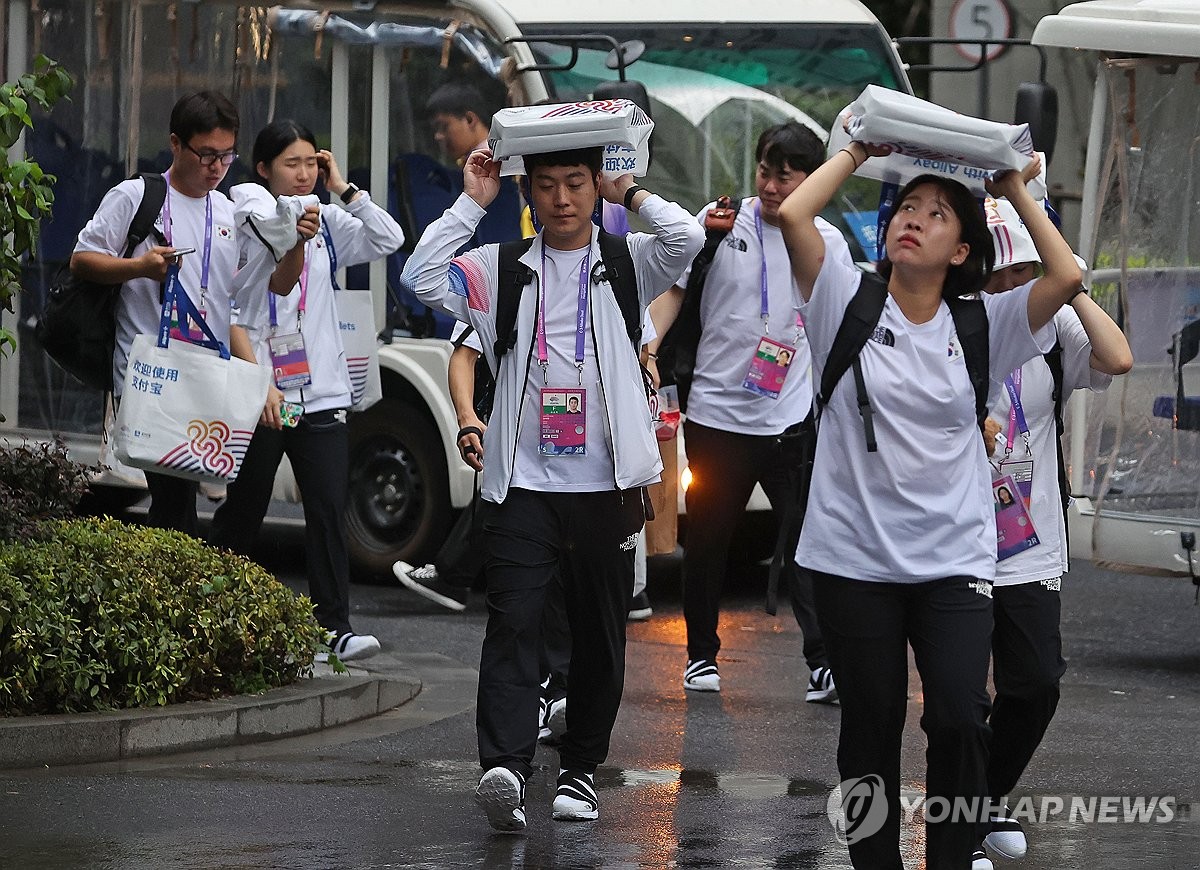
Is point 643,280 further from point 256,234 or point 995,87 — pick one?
point 995,87

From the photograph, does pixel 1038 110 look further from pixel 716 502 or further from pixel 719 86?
pixel 716 502

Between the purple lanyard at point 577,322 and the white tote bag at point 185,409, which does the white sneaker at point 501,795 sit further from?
the white tote bag at point 185,409

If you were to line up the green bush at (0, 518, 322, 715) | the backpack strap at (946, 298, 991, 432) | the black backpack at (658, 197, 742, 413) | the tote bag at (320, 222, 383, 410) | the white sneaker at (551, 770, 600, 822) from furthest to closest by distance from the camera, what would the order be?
the tote bag at (320, 222, 383, 410)
the black backpack at (658, 197, 742, 413)
the green bush at (0, 518, 322, 715)
the white sneaker at (551, 770, 600, 822)
the backpack strap at (946, 298, 991, 432)

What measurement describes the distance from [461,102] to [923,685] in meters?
5.85

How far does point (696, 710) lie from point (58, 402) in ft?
16.1

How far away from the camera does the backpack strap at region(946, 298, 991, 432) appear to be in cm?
505

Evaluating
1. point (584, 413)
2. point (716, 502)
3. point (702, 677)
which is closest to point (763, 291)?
point (716, 502)

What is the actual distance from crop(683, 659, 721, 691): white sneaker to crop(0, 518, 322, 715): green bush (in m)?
1.54

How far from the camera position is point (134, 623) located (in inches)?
272

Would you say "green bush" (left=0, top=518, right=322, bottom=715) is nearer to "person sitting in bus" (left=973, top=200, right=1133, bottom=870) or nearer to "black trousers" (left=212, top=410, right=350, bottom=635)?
"black trousers" (left=212, top=410, right=350, bottom=635)

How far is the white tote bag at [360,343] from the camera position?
9273 mm

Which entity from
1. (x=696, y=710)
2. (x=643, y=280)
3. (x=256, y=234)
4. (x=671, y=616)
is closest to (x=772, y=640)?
(x=671, y=616)

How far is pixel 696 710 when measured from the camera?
805 centimetres

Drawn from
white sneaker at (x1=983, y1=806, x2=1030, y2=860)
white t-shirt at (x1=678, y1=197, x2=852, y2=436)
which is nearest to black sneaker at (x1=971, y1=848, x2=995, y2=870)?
white sneaker at (x1=983, y1=806, x2=1030, y2=860)
